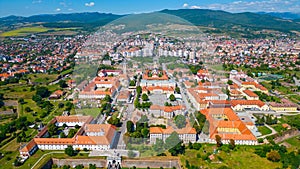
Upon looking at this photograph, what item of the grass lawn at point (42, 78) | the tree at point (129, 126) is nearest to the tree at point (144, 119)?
the tree at point (129, 126)

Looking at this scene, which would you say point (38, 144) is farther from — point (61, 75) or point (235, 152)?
point (61, 75)

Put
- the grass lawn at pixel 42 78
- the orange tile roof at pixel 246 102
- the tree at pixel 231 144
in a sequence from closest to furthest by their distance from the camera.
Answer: the tree at pixel 231 144 → the orange tile roof at pixel 246 102 → the grass lawn at pixel 42 78

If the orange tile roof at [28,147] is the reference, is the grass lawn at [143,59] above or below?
above

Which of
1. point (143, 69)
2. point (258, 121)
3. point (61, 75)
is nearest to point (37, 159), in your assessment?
point (143, 69)

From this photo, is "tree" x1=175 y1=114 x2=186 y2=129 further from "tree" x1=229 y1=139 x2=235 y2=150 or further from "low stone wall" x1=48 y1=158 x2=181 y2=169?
"tree" x1=229 y1=139 x2=235 y2=150

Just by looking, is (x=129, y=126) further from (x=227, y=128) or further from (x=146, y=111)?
(x=227, y=128)

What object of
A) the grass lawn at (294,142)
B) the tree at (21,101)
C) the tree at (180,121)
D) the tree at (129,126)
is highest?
the tree at (180,121)

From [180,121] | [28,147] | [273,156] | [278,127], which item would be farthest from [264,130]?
[28,147]

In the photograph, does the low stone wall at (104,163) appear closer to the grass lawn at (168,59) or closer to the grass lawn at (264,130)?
the grass lawn at (168,59)

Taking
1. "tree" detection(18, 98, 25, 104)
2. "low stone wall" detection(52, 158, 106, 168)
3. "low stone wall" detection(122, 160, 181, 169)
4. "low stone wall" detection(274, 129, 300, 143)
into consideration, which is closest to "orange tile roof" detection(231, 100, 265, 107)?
"low stone wall" detection(274, 129, 300, 143)

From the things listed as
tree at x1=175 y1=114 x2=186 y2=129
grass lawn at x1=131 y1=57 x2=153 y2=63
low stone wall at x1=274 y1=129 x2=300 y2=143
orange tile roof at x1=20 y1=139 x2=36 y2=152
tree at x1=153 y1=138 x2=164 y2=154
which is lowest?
low stone wall at x1=274 y1=129 x2=300 y2=143

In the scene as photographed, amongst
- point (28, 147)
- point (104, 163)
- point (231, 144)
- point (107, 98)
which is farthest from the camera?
point (231, 144)
